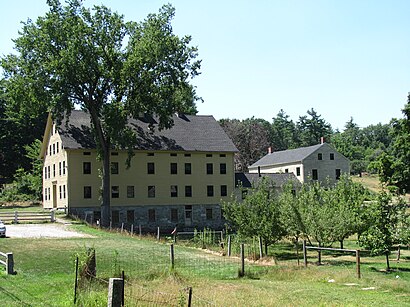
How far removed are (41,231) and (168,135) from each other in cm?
2060

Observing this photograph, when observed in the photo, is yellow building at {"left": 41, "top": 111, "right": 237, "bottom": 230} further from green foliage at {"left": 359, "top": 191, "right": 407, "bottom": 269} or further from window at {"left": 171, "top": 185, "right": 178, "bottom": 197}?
green foliage at {"left": 359, "top": 191, "right": 407, "bottom": 269}

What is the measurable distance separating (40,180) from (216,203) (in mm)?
23406

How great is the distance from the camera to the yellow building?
49.9 metres

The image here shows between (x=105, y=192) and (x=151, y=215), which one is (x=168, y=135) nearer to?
(x=151, y=215)

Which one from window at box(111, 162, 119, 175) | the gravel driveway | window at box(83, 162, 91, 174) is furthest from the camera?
window at box(111, 162, 119, 175)

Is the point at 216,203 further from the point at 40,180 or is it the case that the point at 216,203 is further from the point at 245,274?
the point at 245,274

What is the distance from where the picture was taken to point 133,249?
28.2 m

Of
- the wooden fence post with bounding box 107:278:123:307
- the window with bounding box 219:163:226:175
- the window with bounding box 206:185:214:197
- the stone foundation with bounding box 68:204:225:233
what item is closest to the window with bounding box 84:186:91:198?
the stone foundation with bounding box 68:204:225:233

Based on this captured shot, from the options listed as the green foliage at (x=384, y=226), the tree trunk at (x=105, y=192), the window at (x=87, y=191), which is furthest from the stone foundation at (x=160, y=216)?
the green foliage at (x=384, y=226)

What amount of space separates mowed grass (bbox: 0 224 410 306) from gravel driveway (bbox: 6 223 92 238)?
5.08m

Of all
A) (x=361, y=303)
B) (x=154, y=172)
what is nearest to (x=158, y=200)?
(x=154, y=172)

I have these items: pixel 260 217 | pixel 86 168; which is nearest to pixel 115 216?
pixel 86 168

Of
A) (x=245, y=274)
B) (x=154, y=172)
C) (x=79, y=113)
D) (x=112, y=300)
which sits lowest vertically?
(x=245, y=274)

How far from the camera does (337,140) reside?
4840 inches
